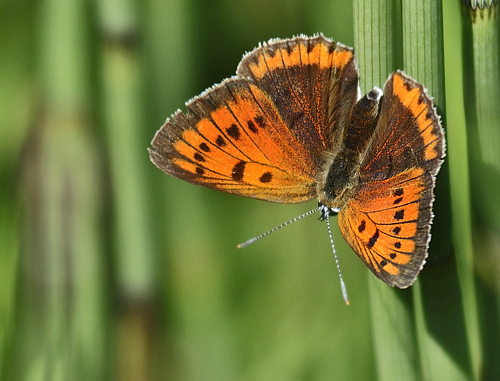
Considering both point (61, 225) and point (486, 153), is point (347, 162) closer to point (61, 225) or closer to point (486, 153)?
point (486, 153)

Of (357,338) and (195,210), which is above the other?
(195,210)

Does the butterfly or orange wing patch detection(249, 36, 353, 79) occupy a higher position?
orange wing patch detection(249, 36, 353, 79)

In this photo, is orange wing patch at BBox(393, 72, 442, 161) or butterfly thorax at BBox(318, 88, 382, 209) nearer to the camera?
orange wing patch at BBox(393, 72, 442, 161)

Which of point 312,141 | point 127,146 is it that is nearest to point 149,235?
point 127,146

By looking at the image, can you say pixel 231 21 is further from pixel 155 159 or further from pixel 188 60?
pixel 155 159

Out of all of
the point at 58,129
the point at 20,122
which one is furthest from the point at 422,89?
the point at 20,122

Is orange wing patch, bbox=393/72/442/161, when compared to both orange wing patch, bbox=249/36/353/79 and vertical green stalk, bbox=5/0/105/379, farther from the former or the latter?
vertical green stalk, bbox=5/0/105/379

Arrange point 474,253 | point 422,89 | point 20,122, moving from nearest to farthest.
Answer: point 422,89 → point 474,253 → point 20,122

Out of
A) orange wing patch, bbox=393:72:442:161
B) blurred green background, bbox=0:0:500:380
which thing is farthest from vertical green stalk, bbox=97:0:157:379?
orange wing patch, bbox=393:72:442:161
